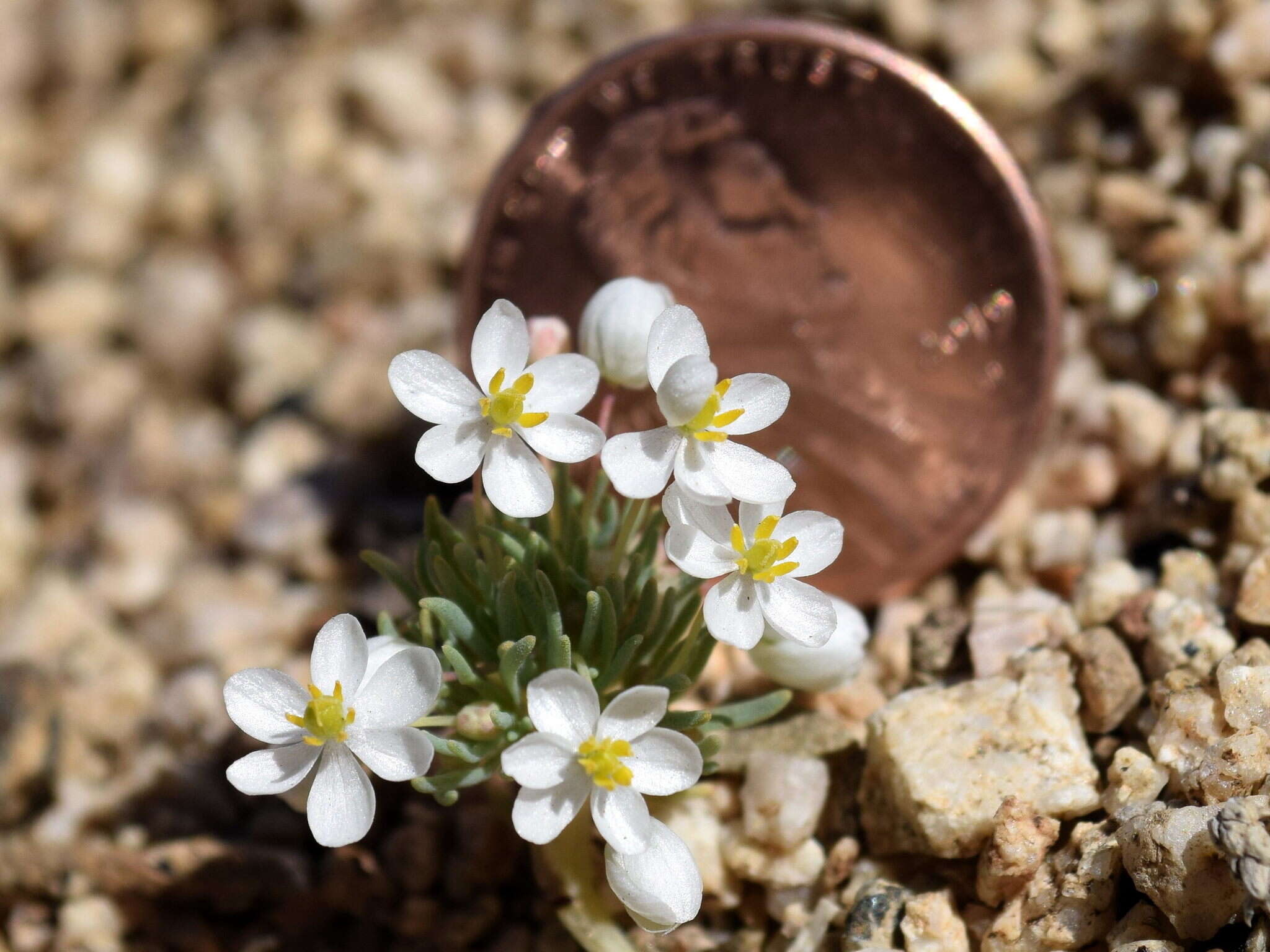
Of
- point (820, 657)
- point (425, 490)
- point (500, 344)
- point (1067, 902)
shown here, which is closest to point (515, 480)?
point (500, 344)

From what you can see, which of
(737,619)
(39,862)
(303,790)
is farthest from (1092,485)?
(39,862)

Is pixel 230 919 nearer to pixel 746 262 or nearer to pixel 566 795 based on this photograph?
pixel 566 795

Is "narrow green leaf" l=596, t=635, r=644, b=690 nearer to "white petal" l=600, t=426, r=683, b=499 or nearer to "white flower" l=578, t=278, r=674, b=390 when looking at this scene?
"white petal" l=600, t=426, r=683, b=499

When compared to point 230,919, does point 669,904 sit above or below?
above

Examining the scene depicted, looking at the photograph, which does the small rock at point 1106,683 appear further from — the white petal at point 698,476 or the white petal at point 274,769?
the white petal at point 274,769

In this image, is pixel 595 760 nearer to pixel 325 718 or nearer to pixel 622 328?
pixel 325 718

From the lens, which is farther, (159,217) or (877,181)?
(159,217)
